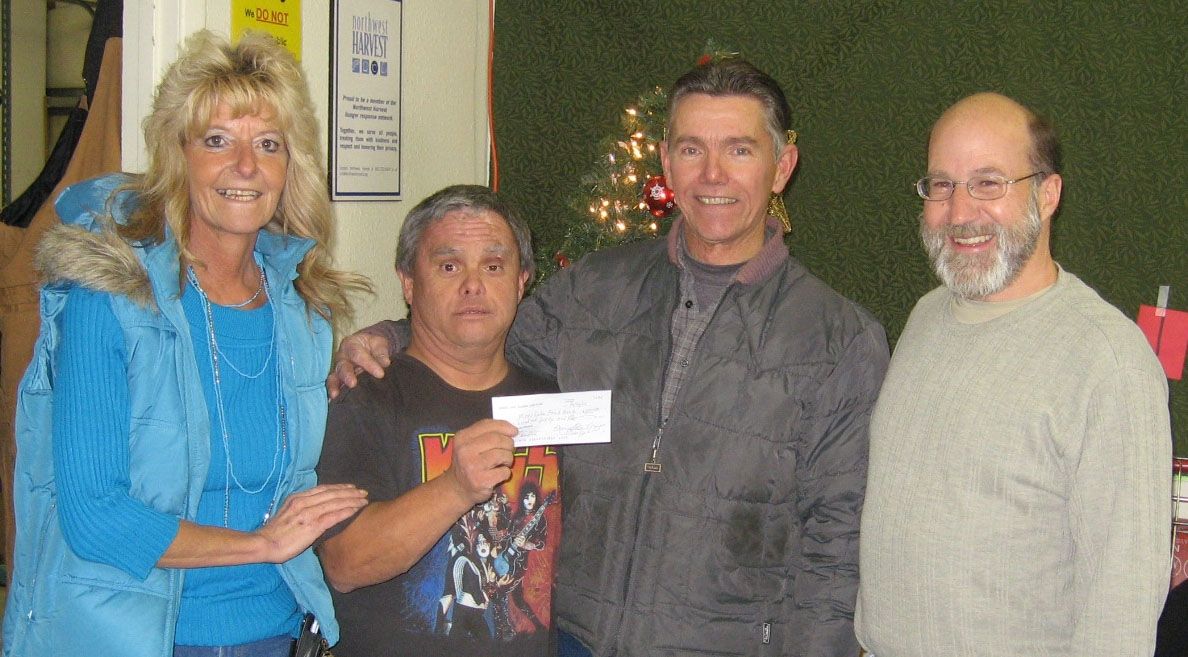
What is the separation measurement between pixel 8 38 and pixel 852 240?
4575mm

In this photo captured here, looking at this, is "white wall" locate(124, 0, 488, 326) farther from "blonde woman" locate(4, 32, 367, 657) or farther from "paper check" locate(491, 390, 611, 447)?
"paper check" locate(491, 390, 611, 447)

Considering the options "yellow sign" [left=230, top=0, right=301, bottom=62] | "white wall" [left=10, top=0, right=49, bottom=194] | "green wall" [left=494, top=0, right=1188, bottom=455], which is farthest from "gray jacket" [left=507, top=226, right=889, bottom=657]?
"white wall" [left=10, top=0, right=49, bottom=194]

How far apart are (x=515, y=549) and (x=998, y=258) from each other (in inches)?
46.0

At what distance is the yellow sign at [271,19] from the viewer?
3.01 metres

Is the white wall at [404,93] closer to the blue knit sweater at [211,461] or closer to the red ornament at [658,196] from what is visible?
the red ornament at [658,196]

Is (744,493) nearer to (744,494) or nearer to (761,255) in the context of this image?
(744,494)

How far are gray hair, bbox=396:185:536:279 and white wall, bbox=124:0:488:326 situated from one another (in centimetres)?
109

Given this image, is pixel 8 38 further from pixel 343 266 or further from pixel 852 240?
pixel 852 240

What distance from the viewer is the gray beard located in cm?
193

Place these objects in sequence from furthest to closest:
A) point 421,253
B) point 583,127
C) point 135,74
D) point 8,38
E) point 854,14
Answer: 1. point 8,38
2. point 583,127
3. point 854,14
4. point 135,74
5. point 421,253

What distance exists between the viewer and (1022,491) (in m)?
1.80

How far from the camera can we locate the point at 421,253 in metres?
2.25

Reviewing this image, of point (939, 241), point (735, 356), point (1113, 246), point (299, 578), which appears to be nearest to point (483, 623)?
point (299, 578)

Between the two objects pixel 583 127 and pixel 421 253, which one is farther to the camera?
pixel 583 127
